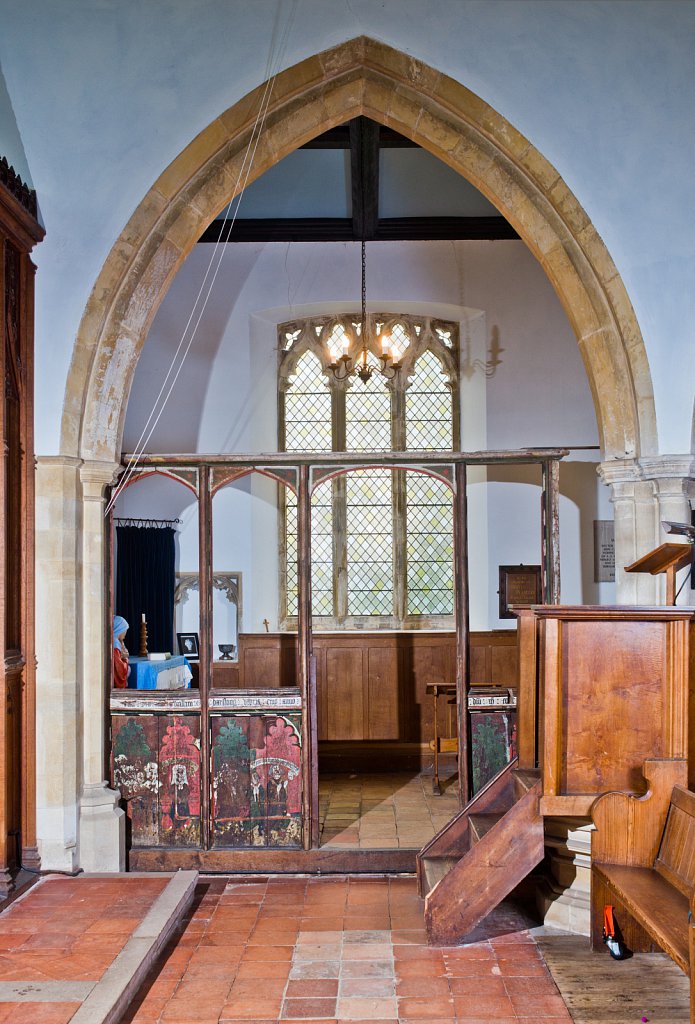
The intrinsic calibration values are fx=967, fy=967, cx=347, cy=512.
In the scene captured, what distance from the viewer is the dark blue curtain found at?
886 cm

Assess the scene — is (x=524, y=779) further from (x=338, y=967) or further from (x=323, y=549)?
(x=323, y=549)

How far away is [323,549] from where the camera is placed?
31.3ft

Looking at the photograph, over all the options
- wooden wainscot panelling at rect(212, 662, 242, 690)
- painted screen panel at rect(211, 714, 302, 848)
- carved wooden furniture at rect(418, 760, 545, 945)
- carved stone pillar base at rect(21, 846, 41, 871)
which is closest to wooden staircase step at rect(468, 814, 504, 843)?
carved wooden furniture at rect(418, 760, 545, 945)

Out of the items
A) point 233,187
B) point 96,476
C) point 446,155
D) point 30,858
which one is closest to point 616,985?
point 30,858

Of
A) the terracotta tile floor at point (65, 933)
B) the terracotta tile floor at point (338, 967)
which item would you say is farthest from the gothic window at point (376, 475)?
the terracotta tile floor at point (65, 933)

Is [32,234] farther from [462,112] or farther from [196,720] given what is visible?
[196,720]

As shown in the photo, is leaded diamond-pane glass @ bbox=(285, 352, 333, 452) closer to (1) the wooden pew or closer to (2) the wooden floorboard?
(2) the wooden floorboard

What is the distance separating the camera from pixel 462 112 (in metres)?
5.62

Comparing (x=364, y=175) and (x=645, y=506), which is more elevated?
(x=364, y=175)

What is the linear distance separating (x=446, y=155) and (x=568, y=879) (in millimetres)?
4166

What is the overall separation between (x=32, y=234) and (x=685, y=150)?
3718 mm

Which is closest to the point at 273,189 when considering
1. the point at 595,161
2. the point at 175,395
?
the point at 175,395

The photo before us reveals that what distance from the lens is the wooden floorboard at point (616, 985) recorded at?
387 centimetres

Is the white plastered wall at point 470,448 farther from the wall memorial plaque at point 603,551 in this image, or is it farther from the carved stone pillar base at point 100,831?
the carved stone pillar base at point 100,831
